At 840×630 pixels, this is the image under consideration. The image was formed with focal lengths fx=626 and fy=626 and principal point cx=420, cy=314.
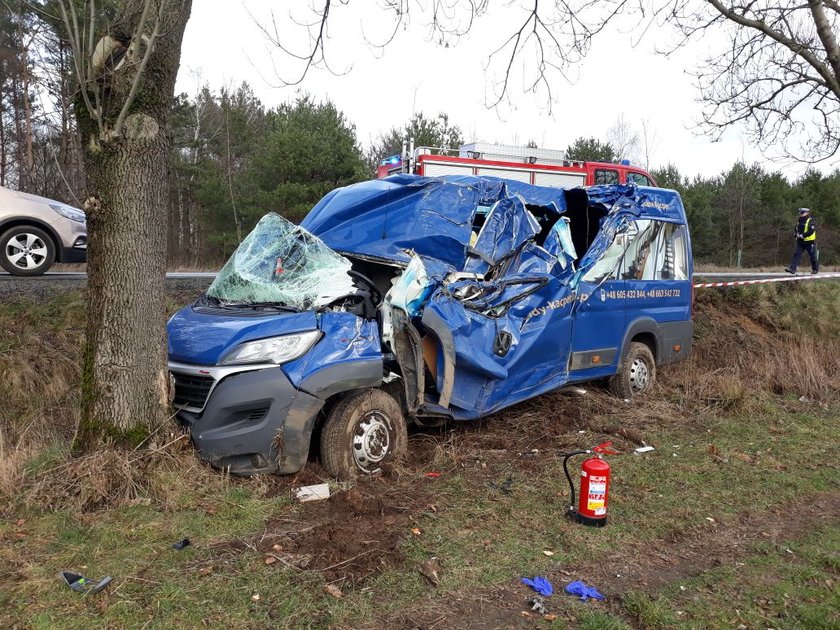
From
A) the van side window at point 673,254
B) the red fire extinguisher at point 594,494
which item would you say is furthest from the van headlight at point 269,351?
the van side window at point 673,254

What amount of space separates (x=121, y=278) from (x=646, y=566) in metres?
3.63

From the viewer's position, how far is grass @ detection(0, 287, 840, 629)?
9.28ft

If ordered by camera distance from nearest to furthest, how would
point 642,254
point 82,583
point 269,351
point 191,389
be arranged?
point 82,583
point 269,351
point 191,389
point 642,254

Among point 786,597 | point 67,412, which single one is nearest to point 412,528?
point 786,597

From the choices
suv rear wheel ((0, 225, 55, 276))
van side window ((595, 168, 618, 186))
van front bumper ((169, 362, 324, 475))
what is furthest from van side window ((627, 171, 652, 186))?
van front bumper ((169, 362, 324, 475))

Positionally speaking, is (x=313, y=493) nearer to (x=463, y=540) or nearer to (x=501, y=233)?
(x=463, y=540)

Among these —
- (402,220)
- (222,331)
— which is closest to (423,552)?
(222,331)

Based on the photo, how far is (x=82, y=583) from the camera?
289 centimetres

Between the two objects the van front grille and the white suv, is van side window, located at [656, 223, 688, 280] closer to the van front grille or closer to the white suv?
the van front grille

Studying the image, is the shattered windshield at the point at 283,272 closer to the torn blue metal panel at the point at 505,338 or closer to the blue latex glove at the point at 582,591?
the torn blue metal panel at the point at 505,338

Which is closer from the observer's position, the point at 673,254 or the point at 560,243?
the point at 560,243

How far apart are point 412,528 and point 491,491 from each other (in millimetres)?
842

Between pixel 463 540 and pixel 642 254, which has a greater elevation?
A: pixel 642 254

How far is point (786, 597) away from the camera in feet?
10.1
